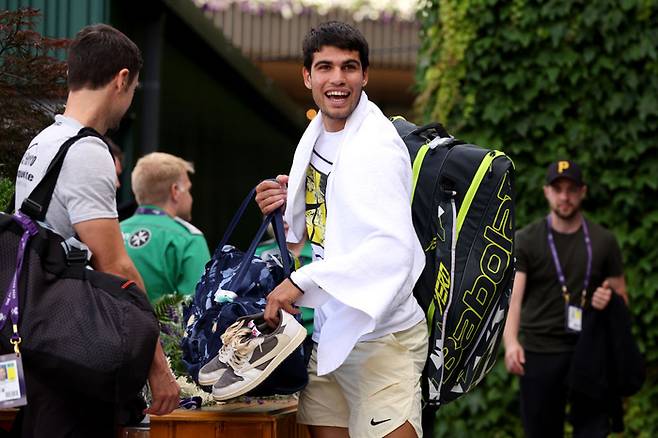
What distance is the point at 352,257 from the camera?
12.6ft

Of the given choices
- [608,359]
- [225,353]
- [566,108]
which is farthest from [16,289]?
[566,108]

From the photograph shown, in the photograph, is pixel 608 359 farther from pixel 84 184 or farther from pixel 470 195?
pixel 84 184

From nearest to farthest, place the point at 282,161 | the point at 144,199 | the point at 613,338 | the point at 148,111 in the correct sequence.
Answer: the point at 144,199 → the point at 613,338 → the point at 148,111 → the point at 282,161

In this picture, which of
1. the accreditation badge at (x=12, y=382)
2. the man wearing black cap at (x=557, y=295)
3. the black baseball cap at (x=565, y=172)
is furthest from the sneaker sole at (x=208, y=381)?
the black baseball cap at (x=565, y=172)

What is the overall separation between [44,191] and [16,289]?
0.33 meters

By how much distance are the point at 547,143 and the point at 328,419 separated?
507cm

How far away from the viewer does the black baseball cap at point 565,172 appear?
7824 mm

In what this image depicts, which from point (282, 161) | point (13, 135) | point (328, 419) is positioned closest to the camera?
point (328, 419)

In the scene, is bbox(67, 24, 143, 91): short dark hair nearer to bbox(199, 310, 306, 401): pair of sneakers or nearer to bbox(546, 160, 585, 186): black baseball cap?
bbox(199, 310, 306, 401): pair of sneakers

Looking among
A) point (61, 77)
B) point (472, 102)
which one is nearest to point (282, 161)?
point (472, 102)

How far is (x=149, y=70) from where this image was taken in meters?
8.62

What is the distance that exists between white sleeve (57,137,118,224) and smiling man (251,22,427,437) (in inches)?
25.0

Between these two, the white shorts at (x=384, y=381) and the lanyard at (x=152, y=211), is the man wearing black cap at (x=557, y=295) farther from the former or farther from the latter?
the white shorts at (x=384, y=381)

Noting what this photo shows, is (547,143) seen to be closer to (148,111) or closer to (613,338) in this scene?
(613,338)
